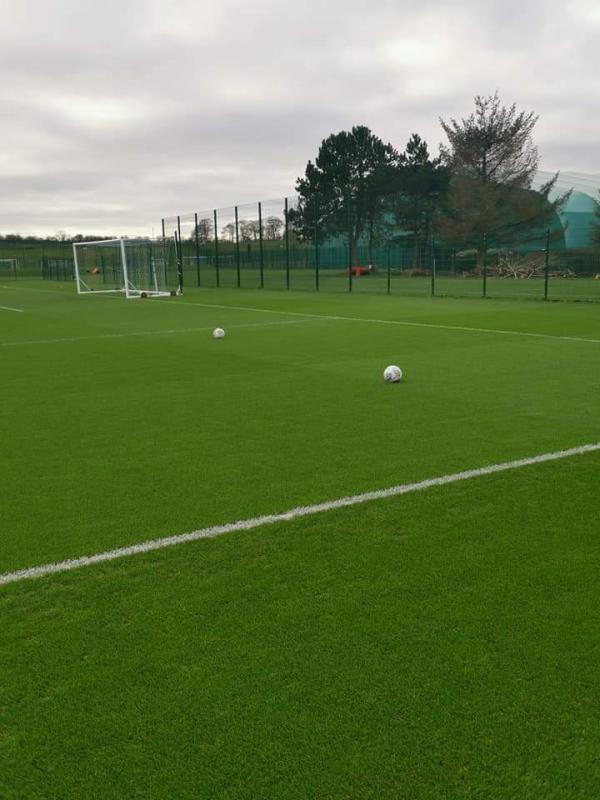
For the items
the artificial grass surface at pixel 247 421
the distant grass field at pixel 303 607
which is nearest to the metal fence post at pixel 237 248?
the artificial grass surface at pixel 247 421

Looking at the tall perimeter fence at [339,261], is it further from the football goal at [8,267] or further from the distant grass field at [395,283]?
the football goal at [8,267]

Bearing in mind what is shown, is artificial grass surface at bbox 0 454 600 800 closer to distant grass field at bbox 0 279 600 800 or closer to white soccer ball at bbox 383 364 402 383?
distant grass field at bbox 0 279 600 800

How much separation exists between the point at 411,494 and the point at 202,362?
6379mm

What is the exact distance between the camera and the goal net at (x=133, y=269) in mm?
31288

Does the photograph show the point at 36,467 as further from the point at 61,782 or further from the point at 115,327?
the point at 115,327

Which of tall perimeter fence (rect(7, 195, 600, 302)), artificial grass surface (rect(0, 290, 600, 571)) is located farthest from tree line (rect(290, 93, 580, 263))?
artificial grass surface (rect(0, 290, 600, 571))

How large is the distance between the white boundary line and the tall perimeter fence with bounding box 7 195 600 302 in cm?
2227

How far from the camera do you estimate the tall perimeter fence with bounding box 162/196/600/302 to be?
33750mm

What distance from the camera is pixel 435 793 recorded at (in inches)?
79.1

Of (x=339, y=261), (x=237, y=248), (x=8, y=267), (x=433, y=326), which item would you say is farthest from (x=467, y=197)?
(x=8, y=267)

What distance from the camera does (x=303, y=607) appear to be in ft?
9.93

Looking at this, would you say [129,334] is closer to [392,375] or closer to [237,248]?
[392,375]

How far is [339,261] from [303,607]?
39517 millimetres

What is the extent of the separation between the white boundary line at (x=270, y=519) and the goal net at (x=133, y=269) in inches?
1041
